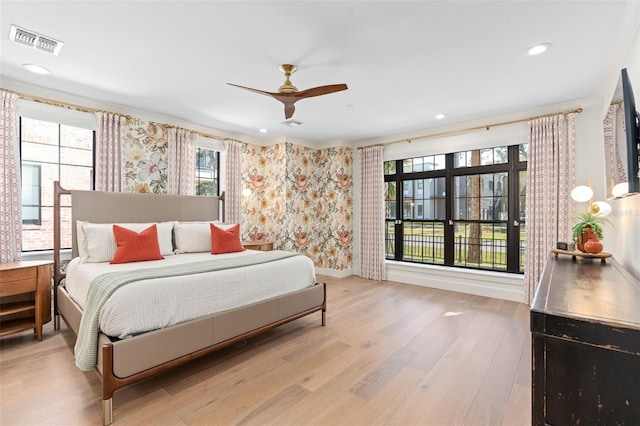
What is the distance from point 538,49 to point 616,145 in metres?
0.96

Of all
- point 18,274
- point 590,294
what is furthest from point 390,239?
point 18,274

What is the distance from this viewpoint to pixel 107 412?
1.75m

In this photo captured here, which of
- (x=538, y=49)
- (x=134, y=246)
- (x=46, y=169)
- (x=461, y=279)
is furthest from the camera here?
(x=461, y=279)

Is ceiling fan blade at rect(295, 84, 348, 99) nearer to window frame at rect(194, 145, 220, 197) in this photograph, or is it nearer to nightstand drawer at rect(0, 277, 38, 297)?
window frame at rect(194, 145, 220, 197)

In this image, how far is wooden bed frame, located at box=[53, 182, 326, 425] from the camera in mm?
1843

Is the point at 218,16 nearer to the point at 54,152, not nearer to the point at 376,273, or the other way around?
the point at 54,152

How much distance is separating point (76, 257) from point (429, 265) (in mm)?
4867

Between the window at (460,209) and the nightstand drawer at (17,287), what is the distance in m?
4.90

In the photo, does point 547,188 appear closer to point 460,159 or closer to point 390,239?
point 460,159

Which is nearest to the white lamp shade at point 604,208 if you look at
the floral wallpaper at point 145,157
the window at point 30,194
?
the floral wallpaper at point 145,157

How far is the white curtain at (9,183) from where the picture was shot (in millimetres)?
3002

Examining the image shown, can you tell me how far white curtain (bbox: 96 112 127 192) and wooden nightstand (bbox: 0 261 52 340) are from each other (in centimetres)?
116

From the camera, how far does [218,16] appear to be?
2.08 meters

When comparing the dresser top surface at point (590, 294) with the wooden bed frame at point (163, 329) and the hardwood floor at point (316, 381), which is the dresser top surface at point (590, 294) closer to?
the hardwood floor at point (316, 381)
